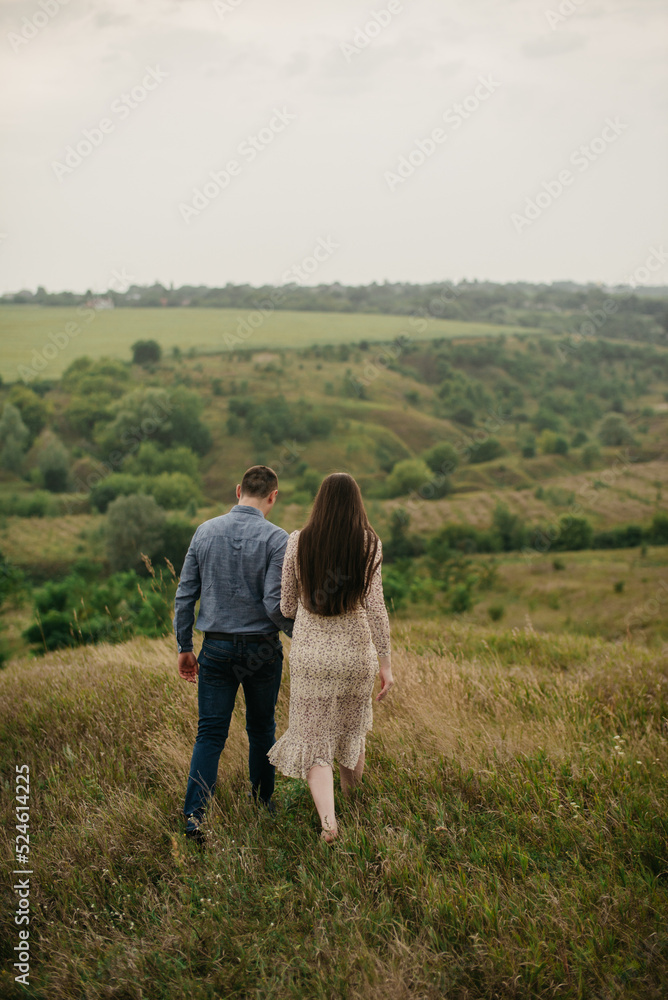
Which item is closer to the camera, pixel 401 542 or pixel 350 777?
pixel 350 777

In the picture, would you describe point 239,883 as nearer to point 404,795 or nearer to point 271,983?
point 271,983

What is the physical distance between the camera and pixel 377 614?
10.3 ft

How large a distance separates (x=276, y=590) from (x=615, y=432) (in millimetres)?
129601

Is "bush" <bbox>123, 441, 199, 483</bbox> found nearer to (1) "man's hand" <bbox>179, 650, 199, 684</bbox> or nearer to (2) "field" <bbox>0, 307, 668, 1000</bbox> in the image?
(2) "field" <bbox>0, 307, 668, 1000</bbox>

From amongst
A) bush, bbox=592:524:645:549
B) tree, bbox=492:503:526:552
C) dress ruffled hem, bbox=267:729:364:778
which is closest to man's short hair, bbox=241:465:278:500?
dress ruffled hem, bbox=267:729:364:778

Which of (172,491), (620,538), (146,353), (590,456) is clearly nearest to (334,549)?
(172,491)

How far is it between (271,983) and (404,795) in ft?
3.96

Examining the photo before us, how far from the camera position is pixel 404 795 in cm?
329

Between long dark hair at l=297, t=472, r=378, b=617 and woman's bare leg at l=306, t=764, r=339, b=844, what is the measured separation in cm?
73

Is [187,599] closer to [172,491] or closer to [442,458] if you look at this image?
[172,491]

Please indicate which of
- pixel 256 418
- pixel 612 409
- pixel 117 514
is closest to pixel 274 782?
pixel 117 514

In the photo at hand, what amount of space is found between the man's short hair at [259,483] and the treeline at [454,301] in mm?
160971

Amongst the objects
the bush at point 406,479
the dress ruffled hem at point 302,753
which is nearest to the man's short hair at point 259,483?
the dress ruffled hem at point 302,753

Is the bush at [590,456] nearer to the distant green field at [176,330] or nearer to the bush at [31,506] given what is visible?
the distant green field at [176,330]
